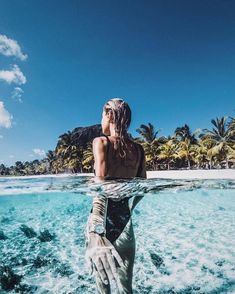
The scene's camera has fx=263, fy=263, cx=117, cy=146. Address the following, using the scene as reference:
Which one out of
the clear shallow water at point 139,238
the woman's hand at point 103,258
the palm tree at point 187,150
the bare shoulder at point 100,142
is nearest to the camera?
the woman's hand at point 103,258

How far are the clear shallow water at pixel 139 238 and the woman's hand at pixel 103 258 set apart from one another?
4.15 ft

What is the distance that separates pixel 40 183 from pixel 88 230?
722 centimetres

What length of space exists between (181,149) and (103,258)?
4771 centimetres

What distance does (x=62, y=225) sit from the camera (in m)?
11.7

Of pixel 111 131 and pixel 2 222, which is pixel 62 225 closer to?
pixel 2 222

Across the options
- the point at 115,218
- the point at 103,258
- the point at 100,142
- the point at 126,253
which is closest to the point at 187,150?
the point at 126,253

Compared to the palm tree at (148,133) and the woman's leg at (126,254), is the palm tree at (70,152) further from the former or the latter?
the woman's leg at (126,254)

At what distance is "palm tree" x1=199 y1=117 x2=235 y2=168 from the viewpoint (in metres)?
38.5

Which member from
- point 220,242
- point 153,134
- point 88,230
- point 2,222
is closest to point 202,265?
point 220,242

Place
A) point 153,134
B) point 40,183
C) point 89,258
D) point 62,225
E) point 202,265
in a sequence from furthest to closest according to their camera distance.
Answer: point 153,134 < point 62,225 < point 40,183 < point 202,265 < point 89,258

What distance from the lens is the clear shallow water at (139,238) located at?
6922 mm

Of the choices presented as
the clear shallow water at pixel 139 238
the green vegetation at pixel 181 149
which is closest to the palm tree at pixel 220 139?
the green vegetation at pixel 181 149

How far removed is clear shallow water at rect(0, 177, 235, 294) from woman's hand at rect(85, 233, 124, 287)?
1.26m

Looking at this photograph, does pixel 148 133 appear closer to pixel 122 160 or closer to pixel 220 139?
pixel 220 139
